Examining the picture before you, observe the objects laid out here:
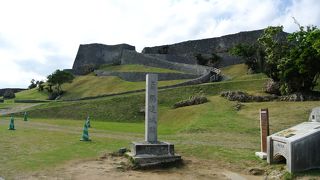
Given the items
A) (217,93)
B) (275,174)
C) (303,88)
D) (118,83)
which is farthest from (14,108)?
(275,174)

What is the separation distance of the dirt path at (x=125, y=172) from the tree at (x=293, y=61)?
1781cm

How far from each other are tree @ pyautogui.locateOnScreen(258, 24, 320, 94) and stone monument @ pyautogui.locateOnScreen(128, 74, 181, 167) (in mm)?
16722

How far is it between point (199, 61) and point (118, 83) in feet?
60.8

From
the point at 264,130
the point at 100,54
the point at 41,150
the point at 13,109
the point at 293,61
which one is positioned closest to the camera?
the point at 264,130

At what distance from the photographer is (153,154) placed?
13.2 meters

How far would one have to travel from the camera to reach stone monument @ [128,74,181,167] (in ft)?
42.1

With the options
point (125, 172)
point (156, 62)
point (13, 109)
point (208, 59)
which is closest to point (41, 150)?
point (125, 172)

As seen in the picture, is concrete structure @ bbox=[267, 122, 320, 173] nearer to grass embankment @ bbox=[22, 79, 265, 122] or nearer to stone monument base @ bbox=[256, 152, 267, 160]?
stone monument base @ bbox=[256, 152, 267, 160]

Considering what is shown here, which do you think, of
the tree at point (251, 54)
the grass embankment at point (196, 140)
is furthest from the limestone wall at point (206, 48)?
the grass embankment at point (196, 140)

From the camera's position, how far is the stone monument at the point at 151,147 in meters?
12.8

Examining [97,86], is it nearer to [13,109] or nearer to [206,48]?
[13,109]

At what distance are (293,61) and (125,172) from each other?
70.4ft

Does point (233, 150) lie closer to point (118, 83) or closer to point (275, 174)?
point (275, 174)

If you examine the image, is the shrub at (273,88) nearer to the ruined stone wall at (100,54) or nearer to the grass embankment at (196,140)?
the grass embankment at (196,140)
